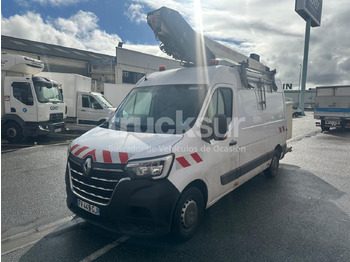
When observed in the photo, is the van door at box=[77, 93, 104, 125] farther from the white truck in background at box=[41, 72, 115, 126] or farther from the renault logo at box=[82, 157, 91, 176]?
the renault logo at box=[82, 157, 91, 176]

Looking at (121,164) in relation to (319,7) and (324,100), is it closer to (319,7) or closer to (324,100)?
(324,100)

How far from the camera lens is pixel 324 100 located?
16891 millimetres

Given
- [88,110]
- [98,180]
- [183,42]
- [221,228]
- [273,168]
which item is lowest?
[221,228]

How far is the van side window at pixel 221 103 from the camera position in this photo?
367 cm

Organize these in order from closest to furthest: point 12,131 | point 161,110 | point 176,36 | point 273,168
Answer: point 161,110 < point 176,36 < point 273,168 < point 12,131

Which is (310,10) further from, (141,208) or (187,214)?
(141,208)

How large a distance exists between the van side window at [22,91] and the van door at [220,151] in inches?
349

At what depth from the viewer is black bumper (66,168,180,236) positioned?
111 inches

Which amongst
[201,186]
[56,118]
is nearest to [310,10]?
[56,118]

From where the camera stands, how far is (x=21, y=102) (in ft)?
32.5

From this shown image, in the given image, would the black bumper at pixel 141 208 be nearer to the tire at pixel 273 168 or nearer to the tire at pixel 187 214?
the tire at pixel 187 214

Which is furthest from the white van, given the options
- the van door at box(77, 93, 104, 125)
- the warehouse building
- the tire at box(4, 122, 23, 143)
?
the warehouse building

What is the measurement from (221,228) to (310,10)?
3390 cm

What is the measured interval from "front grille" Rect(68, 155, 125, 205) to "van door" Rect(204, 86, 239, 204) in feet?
4.15
